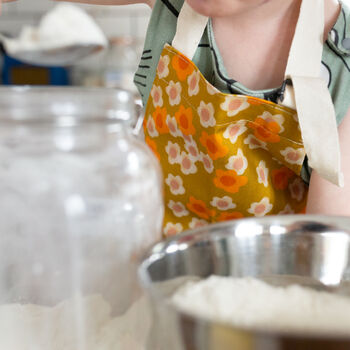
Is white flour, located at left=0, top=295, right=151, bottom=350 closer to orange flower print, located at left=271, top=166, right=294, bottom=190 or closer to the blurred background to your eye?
orange flower print, located at left=271, top=166, right=294, bottom=190

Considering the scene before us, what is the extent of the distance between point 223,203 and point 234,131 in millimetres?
88

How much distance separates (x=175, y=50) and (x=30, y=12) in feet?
7.19

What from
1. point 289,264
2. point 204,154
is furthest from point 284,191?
point 289,264

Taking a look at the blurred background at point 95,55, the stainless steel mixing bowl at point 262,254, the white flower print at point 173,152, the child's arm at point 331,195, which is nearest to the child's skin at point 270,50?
the child's arm at point 331,195

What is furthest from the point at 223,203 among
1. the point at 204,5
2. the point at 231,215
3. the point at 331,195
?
the point at 204,5

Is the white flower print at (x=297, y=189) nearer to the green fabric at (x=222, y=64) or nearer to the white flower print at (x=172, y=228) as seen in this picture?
the green fabric at (x=222, y=64)

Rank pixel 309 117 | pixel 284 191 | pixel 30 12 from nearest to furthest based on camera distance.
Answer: pixel 309 117, pixel 284 191, pixel 30 12

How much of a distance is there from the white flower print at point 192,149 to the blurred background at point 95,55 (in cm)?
181

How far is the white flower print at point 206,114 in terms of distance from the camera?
0.53m

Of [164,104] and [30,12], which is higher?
[30,12]

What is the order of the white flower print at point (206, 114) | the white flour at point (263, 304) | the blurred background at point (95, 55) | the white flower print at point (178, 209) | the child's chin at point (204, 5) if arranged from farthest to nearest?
the blurred background at point (95, 55), the white flower print at point (178, 209), the white flower print at point (206, 114), the child's chin at point (204, 5), the white flour at point (263, 304)

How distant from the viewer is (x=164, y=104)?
59 cm

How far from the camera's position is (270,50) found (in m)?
0.56

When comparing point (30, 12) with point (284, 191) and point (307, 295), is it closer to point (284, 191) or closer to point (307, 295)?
point (284, 191)
